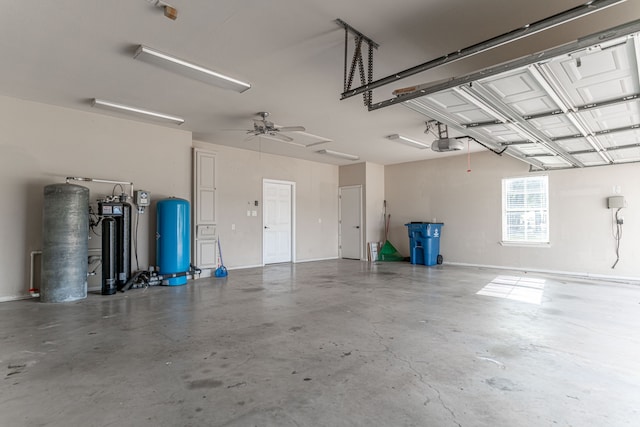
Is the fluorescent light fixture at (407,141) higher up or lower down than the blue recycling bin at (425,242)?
higher up

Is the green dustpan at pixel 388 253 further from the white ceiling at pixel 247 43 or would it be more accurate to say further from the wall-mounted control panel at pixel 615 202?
the white ceiling at pixel 247 43

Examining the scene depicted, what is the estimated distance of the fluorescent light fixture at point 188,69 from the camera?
3460 mm

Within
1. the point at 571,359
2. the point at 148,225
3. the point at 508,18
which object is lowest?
the point at 571,359

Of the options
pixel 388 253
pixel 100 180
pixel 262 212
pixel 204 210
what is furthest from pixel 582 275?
pixel 100 180

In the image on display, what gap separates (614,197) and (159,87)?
833 centimetres

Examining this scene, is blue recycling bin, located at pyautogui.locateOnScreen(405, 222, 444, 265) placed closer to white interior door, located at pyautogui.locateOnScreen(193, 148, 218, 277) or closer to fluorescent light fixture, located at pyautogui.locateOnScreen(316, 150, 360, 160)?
fluorescent light fixture, located at pyautogui.locateOnScreen(316, 150, 360, 160)

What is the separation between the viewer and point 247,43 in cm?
331

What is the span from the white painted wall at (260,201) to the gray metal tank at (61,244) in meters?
2.98

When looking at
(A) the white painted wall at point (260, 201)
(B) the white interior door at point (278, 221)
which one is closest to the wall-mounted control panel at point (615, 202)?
(A) the white painted wall at point (260, 201)

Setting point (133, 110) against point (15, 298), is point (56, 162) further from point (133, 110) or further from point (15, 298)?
point (15, 298)

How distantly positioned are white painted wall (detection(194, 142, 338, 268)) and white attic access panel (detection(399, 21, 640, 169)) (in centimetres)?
523

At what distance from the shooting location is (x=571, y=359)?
2.77 m

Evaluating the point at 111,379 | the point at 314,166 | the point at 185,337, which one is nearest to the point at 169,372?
the point at 111,379

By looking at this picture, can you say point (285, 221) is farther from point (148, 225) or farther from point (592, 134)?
point (592, 134)
